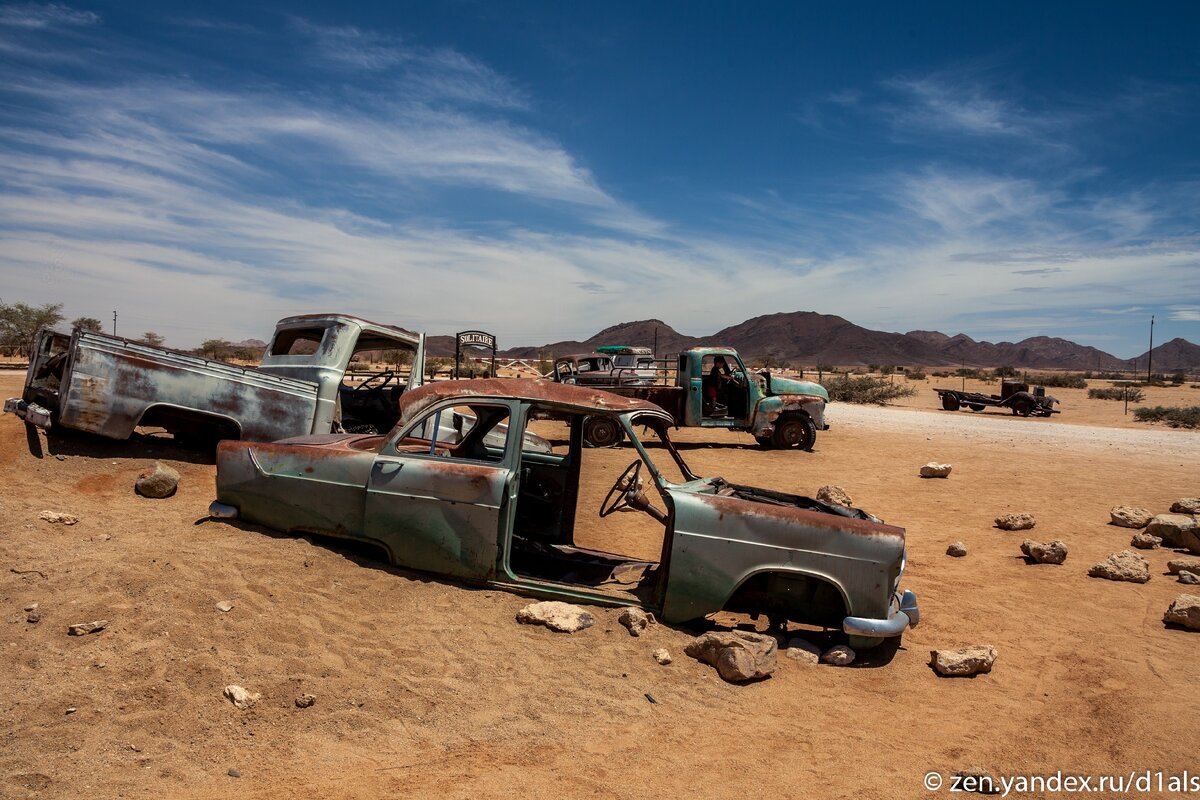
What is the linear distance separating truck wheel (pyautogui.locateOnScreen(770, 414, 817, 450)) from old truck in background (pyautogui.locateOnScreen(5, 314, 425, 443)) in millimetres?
8143

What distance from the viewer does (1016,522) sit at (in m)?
8.40

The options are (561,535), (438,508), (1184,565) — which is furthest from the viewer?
(1184,565)

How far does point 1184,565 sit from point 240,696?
7.96 metres

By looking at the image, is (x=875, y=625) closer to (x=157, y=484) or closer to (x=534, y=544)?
(x=534, y=544)

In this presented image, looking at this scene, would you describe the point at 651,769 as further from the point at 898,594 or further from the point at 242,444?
the point at 242,444

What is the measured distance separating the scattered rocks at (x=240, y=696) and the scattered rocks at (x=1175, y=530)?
8830 mm

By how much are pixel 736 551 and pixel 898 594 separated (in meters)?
1.31

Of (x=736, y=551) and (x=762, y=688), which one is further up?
(x=736, y=551)

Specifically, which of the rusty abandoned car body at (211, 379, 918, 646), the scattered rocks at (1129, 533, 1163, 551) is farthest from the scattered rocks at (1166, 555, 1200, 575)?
the rusty abandoned car body at (211, 379, 918, 646)

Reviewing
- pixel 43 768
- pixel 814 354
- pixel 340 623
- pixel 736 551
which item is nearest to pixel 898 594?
pixel 736 551

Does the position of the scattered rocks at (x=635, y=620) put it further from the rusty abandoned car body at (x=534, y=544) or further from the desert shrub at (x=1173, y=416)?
the desert shrub at (x=1173, y=416)

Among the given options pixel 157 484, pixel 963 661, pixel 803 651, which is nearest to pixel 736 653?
pixel 803 651

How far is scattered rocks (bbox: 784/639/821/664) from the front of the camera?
4.64m

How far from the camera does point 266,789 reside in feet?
9.78
